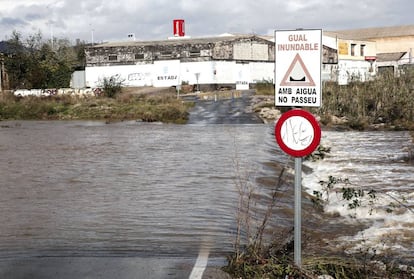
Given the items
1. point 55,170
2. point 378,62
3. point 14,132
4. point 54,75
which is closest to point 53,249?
point 55,170

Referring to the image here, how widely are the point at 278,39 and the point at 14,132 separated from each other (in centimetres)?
2812

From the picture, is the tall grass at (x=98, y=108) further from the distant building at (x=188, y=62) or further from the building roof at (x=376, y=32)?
the building roof at (x=376, y=32)

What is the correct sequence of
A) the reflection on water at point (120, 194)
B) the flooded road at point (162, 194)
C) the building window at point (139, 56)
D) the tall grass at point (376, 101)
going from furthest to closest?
the building window at point (139, 56)
the tall grass at point (376, 101)
the reflection on water at point (120, 194)
the flooded road at point (162, 194)

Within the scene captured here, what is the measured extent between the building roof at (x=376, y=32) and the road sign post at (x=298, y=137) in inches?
3685

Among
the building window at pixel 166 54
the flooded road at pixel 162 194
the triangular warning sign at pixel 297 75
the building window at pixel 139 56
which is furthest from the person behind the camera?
the building window at pixel 139 56

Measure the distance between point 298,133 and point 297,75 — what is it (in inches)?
24.8

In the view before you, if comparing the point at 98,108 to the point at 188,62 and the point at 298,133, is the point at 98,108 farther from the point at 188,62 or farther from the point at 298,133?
the point at 298,133

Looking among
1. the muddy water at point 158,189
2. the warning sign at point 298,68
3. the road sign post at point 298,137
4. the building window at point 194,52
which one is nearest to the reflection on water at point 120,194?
the muddy water at point 158,189

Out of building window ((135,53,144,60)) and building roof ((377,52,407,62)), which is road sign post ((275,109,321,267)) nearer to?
building window ((135,53,144,60))

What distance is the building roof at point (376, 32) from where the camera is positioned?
99625 millimetres

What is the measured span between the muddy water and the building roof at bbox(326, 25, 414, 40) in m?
76.9

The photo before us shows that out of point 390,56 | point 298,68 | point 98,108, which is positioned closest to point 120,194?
point 298,68

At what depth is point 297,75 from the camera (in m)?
6.71

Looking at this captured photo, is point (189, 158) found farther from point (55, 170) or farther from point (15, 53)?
point (15, 53)
